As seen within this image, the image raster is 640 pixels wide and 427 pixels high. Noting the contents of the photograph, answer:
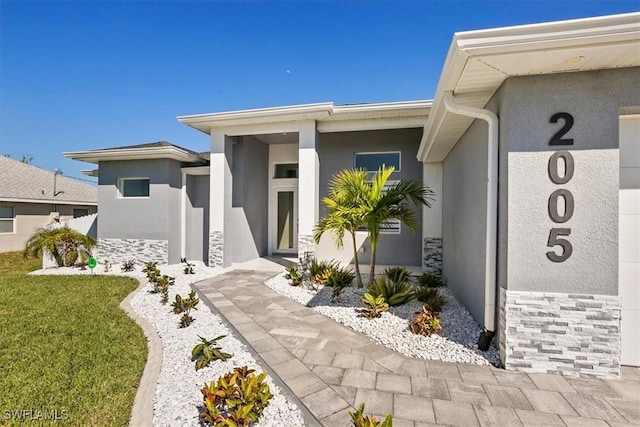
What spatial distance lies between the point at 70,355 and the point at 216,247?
583cm

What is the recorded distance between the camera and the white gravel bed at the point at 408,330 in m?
3.64

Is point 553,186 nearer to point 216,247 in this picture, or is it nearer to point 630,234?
point 630,234

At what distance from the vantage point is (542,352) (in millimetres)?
3205

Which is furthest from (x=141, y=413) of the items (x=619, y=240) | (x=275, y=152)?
(x=275, y=152)

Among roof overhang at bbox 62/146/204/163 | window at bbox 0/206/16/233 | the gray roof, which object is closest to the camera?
roof overhang at bbox 62/146/204/163

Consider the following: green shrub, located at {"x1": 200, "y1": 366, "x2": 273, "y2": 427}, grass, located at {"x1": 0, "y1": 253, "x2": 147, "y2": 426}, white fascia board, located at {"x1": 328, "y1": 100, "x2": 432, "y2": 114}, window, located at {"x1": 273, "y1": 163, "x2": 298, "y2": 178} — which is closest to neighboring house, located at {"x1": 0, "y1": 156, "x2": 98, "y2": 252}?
grass, located at {"x1": 0, "y1": 253, "x2": 147, "y2": 426}

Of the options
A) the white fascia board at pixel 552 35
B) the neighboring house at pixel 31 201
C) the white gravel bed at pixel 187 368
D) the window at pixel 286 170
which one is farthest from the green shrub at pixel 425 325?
the neighboring house at pixel 31 201

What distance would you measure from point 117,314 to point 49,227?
843 cm

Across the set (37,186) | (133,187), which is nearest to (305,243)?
(133,187)

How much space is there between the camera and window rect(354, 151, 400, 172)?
9.71 metres

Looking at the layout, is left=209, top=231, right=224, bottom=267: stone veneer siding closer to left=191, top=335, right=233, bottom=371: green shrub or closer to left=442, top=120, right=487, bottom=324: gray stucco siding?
left=191, top=335, right=233, bottom=371: green shrub

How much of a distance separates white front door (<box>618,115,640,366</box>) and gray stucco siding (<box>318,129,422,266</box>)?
5.89 m

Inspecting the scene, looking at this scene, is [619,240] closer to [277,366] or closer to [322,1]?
[277,366]

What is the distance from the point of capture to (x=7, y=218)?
1432 centimetres
